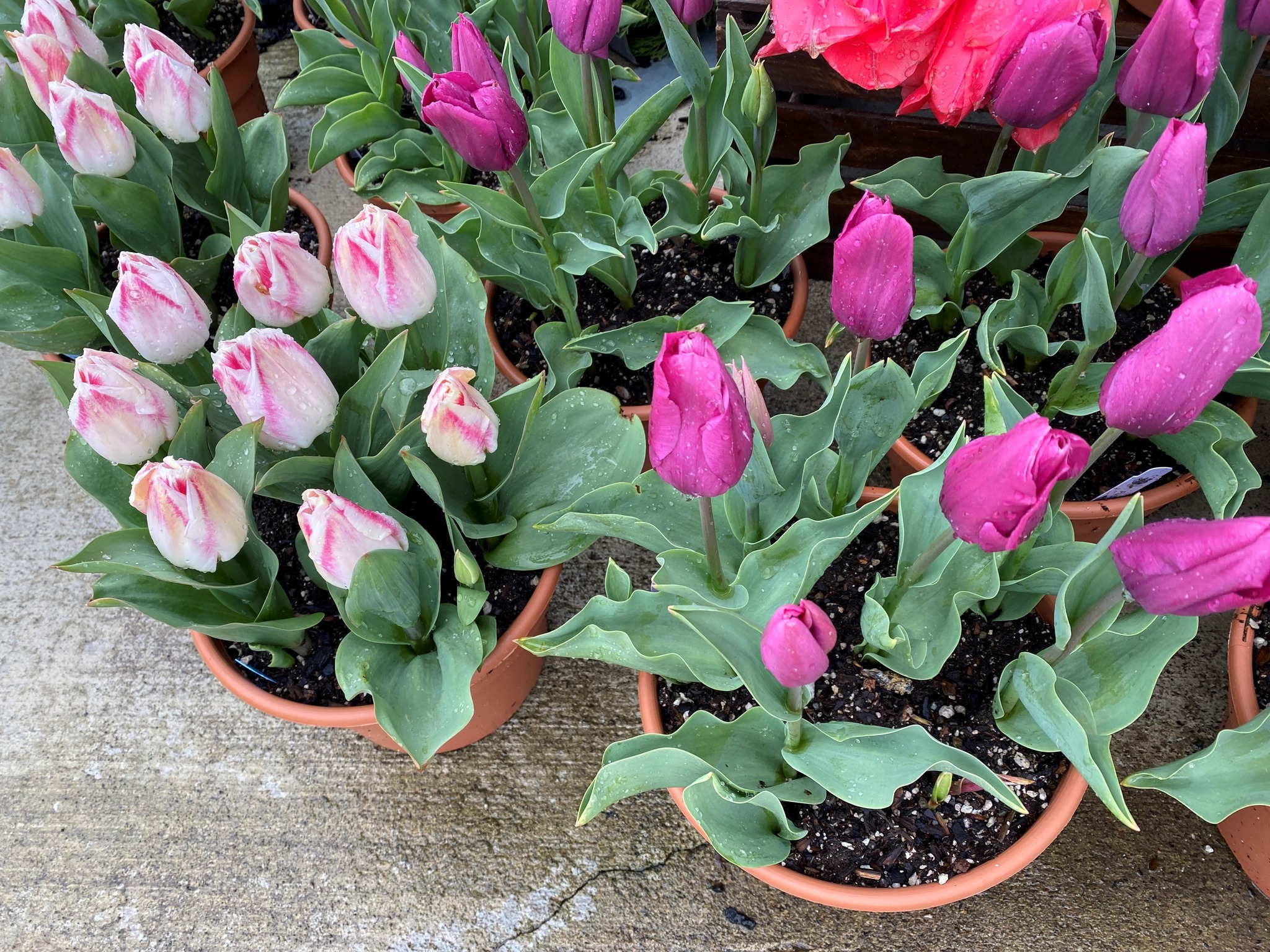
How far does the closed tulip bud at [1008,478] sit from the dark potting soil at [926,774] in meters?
0.33

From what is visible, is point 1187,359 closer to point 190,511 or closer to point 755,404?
point 755,404

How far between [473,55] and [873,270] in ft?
1.31

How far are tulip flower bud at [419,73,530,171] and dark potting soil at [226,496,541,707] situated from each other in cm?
37

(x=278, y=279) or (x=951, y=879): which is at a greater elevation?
(x=278, y=279)

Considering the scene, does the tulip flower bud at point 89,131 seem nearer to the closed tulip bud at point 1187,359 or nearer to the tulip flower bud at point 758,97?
the tulip flower bud at point 758,97

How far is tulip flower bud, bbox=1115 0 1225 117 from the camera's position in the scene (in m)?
0.69

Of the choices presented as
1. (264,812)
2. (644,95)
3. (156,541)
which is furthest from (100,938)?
(644,95)

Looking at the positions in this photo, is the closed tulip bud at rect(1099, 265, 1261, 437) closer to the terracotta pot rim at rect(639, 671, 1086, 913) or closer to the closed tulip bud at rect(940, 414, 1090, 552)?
the closed tulip bud at rect(940, 414, 1090, 552)

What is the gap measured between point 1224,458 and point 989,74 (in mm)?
415

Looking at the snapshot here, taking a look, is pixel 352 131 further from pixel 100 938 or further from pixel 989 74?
pixel 100 938

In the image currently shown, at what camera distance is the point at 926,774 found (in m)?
0.84

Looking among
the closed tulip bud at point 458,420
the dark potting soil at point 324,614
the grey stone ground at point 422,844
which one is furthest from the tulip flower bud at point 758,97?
the grey stone ground at point 422,844

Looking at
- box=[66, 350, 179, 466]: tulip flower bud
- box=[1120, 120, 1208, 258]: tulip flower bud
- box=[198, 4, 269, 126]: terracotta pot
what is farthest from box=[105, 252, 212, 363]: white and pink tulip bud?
box=[198, 4, 269, 126]: terracotta pot

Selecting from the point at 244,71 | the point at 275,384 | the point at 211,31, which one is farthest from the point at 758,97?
the point at 211,31
